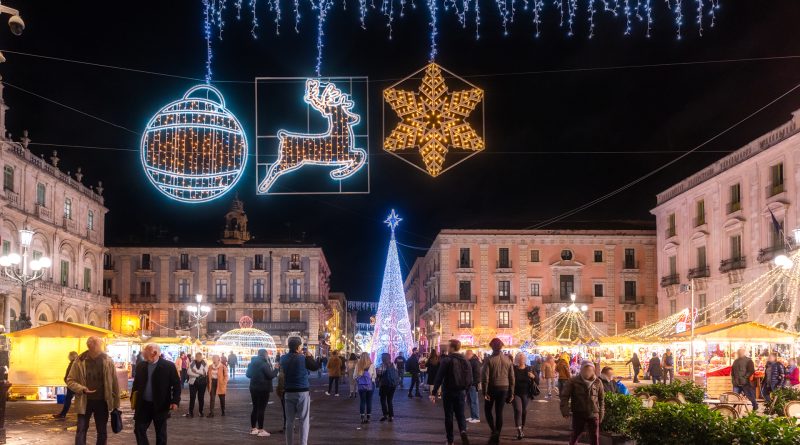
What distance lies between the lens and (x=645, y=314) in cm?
6512

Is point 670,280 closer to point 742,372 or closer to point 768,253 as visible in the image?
point 768,253

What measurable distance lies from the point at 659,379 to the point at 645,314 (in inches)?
1358

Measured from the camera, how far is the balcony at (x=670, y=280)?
1873 inches

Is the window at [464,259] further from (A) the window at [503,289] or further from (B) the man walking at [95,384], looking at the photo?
(B) the man walking at [95,384]

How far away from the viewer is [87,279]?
185 ft

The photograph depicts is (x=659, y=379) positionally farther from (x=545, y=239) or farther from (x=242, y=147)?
(x=545, y=239)

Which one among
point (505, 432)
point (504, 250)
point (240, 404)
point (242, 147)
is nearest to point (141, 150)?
point (242, 147)

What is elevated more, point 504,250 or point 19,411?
point 504,250

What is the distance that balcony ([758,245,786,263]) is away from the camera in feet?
119

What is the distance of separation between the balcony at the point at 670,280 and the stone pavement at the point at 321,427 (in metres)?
26.7

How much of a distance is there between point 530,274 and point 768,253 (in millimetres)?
29687

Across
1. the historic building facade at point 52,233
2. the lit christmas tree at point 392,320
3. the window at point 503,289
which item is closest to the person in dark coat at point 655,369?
the lit christmas tree at point 392,320

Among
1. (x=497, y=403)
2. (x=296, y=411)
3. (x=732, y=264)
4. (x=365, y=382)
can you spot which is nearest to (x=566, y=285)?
(x=732, y=264)

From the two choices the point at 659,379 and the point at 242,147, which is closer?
the point at 242,147
